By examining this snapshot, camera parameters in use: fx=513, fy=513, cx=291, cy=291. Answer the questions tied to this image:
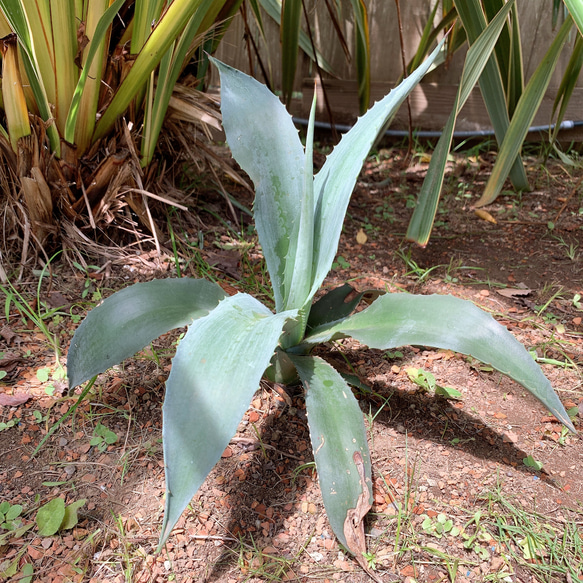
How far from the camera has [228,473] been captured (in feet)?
3.69

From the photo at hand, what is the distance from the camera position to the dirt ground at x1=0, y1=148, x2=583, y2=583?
97cm

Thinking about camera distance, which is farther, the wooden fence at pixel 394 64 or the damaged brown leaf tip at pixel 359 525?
the wooden fence at pixel 394 64

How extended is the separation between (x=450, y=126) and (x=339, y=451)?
3.36 ft

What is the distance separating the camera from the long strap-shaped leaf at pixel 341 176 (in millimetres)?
1025

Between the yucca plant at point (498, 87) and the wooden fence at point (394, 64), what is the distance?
56cm

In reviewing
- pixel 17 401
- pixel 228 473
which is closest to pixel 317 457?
pixel 228 473

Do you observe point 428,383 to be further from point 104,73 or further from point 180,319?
point 104,73

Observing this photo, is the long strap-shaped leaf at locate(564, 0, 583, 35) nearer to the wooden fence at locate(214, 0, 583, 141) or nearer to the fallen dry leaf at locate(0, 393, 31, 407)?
the fallen dry leaf at locate(0, 393, 31, 407)

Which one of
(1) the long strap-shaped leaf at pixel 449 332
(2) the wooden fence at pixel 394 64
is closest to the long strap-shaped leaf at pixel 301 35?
(2) the wooden fence at pixel 394 64

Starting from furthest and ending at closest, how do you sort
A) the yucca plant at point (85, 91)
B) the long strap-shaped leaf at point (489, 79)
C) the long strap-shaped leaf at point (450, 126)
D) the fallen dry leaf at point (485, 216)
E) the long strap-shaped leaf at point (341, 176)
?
1. the fallen dry leaf at point (485, 216)
2. the long strap-shaped leaf at point (489, 79)
3. the long strap-shaped leaf at point (450, 126)
4. the yucca plant at point (85, 91)
5. the long strap-shaped leaf at point (341, 176)

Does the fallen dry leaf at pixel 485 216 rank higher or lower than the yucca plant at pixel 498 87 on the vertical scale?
lower

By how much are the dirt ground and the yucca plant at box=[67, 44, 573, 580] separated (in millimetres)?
154

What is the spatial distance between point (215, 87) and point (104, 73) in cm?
141

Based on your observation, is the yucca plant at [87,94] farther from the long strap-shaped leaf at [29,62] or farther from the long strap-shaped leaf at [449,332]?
the long strap-shaped leaf at [449,332]
